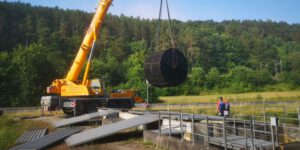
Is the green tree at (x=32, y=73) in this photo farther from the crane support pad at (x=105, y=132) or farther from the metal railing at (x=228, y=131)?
the metal railing at (x=228, y=131)

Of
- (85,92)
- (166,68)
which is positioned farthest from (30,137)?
(85,92)

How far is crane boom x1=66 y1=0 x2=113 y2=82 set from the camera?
24670mm

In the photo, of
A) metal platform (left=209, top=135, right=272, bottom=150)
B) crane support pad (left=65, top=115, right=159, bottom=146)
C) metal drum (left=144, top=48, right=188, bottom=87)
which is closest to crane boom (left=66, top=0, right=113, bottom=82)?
metal drum (left=144, top=48, right=188, bottom=87)

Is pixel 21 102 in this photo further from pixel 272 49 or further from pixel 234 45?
pixel 272 49

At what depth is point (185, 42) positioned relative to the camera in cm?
11856

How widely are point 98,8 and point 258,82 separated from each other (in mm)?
76374

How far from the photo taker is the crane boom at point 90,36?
24670 millimetres

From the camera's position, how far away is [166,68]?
1352cm

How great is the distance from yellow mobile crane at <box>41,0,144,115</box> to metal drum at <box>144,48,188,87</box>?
1126cm

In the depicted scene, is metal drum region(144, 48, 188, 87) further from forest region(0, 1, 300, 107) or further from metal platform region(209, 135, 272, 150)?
forest region(0, 1, 300, 107)

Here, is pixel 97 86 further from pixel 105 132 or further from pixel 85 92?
pixel 105 132

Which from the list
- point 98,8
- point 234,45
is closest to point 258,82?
point 234,45

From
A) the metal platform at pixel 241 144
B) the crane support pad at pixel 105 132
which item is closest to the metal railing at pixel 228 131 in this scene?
the metal platform at pixel 241 144

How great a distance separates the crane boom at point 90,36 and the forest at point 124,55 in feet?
81.4
